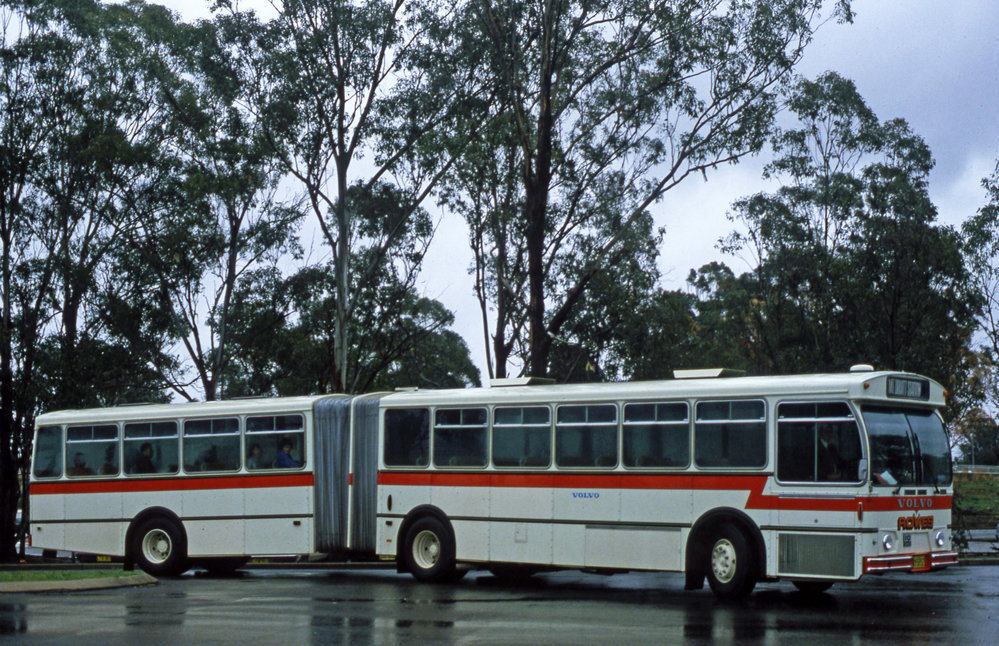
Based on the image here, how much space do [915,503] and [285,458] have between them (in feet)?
33.1

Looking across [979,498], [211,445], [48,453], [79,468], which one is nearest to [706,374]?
[211,445]

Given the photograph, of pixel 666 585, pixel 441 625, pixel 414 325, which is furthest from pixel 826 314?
pixel 441 625

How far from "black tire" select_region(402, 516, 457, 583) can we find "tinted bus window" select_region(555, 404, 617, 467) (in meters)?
2.36

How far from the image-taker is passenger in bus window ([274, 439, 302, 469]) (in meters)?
22.2

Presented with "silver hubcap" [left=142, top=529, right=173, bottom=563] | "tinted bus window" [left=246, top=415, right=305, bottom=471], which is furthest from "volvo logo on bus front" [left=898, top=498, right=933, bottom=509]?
"silver hubcap" [left=142, top=529, right=173, bottom=563]

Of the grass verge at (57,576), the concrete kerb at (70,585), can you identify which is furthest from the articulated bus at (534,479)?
the concrete kerb at (70,585)

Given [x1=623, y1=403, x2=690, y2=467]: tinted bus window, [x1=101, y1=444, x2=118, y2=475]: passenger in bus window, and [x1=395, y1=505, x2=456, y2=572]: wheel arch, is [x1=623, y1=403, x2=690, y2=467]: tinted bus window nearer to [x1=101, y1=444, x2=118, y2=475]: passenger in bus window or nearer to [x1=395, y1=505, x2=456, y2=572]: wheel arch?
[x1=395, y1=505, x2=456, y2=572]: wheel arch

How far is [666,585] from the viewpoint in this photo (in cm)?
2053

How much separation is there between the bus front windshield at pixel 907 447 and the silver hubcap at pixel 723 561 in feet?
6.80

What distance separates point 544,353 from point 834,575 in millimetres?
16473

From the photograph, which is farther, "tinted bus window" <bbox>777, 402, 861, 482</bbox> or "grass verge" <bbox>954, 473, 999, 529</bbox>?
"grass verge" <bbox>954, 473, 999, 529</bbox>

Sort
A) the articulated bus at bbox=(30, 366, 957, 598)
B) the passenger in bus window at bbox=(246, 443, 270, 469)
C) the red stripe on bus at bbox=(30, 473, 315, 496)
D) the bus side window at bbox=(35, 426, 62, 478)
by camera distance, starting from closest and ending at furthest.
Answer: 1. the articulated bus at bbox=(30, 366, 957, 598)
2. the red stripe on bus at bbox=(30, 473, 315, 496)
3. the passenger in bus window at bbox=(246, 443, 270, 469)
4. the bus side window at bbox=(35, 426, 62, 478)

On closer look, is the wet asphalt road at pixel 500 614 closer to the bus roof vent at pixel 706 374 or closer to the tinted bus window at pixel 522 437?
the tinted bus window at pixel 522 437

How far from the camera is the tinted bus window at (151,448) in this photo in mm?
23156
